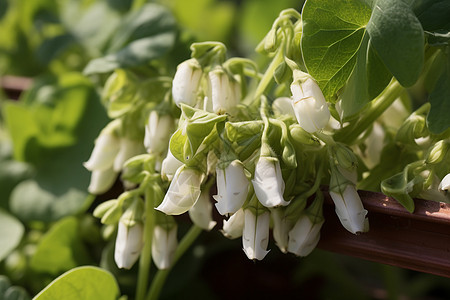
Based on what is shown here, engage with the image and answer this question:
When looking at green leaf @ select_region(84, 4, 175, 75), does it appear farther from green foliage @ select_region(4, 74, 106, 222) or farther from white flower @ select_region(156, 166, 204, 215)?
white flower @ select_region(156, 166, 204, 215)

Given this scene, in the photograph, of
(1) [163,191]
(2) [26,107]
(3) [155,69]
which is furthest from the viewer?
(2) [26,107]

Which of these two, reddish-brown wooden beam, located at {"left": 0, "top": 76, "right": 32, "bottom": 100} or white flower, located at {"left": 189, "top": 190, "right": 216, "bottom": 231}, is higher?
white flower, located at {"left": 189, "top": 190, "right": 216, "bottom": 231}

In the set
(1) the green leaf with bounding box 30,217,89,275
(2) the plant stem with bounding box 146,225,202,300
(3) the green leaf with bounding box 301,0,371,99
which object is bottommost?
(1) the green leaf with bounding box 30,217,89,275

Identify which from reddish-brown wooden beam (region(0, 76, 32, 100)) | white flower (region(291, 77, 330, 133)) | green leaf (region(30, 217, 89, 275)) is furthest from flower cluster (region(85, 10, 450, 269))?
reddish-brown wooden beam (region(0, 76, 32, 100))

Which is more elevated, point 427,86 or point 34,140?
point 427,86

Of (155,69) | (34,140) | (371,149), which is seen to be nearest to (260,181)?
(371,149)

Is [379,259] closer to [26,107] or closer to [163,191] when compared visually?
[163,191]
